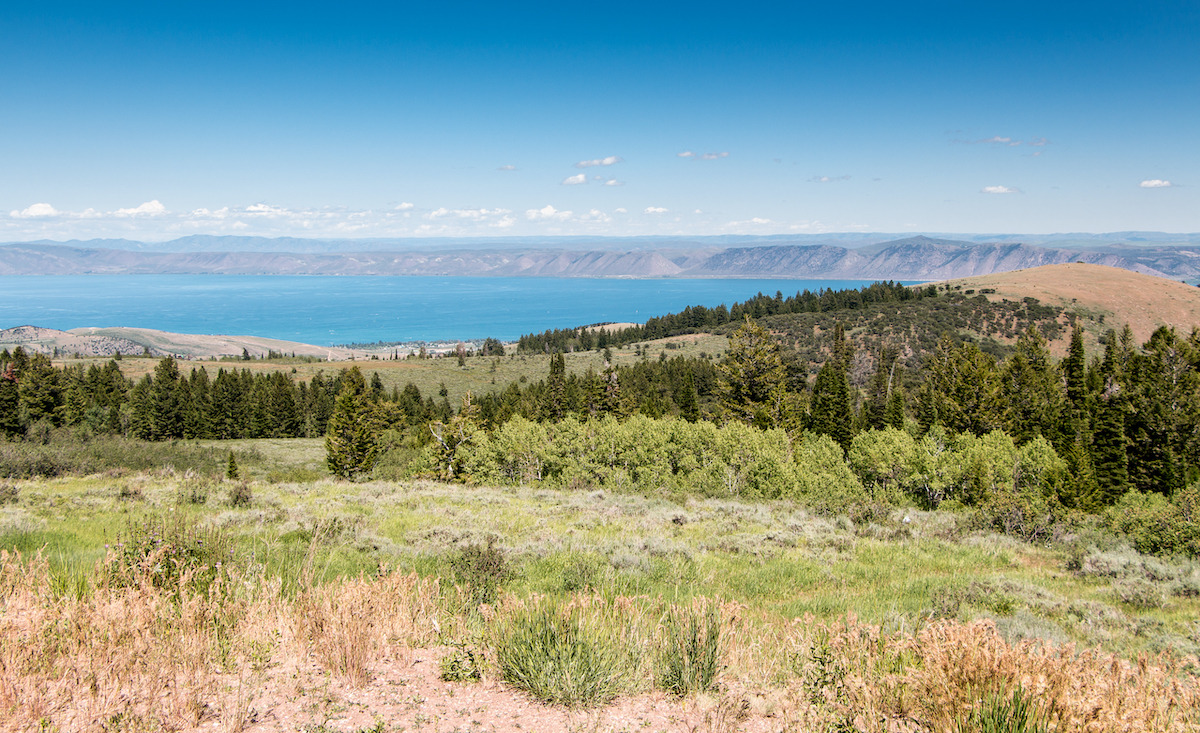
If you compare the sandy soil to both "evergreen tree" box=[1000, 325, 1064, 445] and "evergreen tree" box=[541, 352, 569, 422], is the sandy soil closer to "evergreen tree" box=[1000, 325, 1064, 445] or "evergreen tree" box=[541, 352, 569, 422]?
"evergreen tree" box=[1000, 325, 1064, 445]

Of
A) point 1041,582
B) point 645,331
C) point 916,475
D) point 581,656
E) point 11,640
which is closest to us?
point 11,640

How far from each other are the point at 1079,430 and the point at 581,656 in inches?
2169

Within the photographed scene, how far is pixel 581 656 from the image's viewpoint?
4.63m

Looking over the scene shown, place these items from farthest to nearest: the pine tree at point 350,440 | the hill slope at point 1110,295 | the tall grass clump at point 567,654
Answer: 1. the hill slope at point 1110,295
2. the pine tree at point 350,440
3. the tall grass clump at point 567,654

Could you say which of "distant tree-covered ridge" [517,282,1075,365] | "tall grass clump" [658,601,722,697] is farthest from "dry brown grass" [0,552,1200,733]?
"distant tree-covered ridge" [517,282,1075,365]

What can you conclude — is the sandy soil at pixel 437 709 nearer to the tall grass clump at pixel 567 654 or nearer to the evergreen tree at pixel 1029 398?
the tall grass clump at pixel 567 654

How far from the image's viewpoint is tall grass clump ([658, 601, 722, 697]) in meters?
4.63

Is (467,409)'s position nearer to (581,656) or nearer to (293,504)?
(293,504)

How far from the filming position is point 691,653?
479cm

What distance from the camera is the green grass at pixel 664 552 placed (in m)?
8.15

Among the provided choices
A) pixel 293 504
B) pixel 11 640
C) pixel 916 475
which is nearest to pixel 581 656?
pixel 11 640

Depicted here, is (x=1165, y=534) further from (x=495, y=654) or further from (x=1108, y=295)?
(x=1108, y=295)

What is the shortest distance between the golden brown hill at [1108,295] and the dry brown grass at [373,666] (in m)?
142

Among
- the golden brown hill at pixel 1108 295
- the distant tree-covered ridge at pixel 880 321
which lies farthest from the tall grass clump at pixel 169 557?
the golden brown hill at pixel 1108 295
